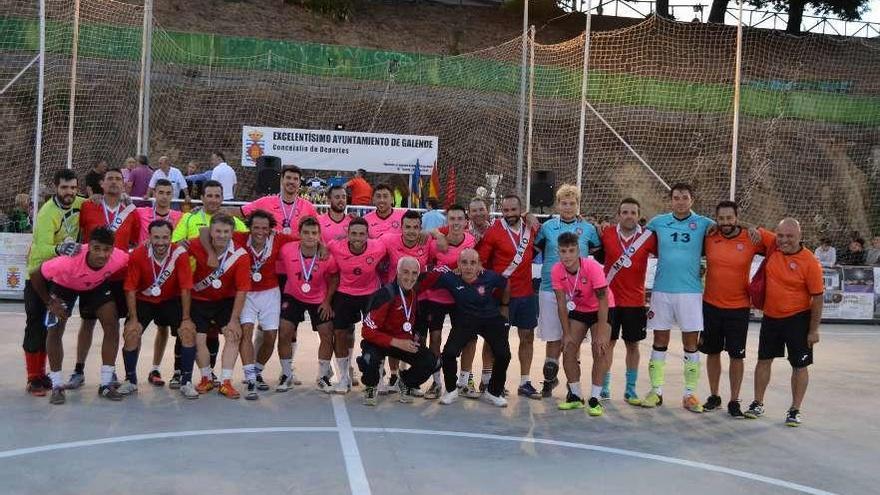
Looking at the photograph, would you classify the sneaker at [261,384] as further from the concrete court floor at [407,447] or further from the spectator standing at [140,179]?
the spectator standing at [140,179]

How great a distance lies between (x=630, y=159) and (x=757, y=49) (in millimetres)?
6377

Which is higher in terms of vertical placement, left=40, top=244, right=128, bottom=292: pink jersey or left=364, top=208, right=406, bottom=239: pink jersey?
left=364, top=208, right=406, bottom=239: pink jersey

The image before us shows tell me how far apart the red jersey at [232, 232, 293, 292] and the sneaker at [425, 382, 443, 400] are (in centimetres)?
177

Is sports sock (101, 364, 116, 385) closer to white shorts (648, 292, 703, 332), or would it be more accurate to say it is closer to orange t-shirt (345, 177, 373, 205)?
white shorts (648, 292, 703, 332)

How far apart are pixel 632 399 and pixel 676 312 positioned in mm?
928

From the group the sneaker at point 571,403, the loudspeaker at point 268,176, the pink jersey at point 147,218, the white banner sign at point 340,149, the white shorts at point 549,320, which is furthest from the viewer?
the white banner sign at point 340,149

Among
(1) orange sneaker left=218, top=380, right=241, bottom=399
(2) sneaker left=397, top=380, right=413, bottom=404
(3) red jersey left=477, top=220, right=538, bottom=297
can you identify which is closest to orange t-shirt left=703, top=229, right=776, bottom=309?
(3) red jersey left=477, top=220, right=538, bottom=297

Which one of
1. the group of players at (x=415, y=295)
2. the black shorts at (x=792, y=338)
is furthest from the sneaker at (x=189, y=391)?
the black shorts at (x=792, y=338)

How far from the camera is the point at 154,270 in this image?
804cm

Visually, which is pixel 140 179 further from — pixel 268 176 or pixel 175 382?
pixel 175 382

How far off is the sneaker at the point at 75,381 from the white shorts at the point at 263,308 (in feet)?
5.29

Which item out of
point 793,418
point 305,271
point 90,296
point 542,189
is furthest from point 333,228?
point 542,189

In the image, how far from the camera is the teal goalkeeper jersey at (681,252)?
8.45m

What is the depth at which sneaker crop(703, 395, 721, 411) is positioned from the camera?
332 inches
